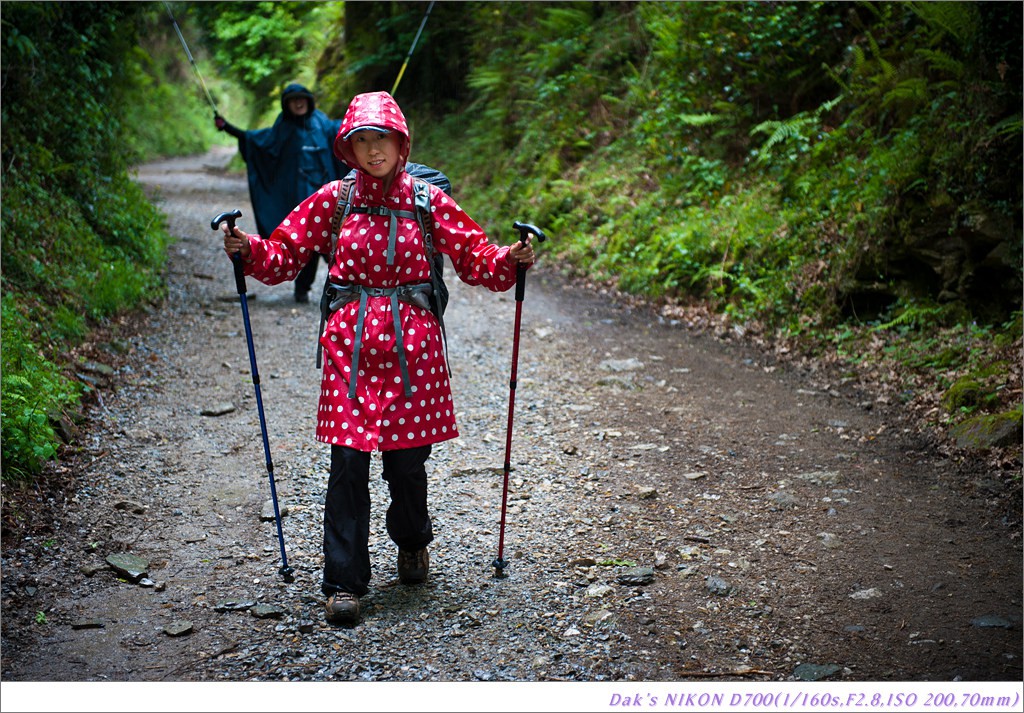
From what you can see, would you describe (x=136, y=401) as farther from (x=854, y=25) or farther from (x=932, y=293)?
(x=854, y=25)

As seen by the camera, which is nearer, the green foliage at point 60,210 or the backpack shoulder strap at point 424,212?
the backpack shoulder strap at point 424,212

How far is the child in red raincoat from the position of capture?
3896 millimetres

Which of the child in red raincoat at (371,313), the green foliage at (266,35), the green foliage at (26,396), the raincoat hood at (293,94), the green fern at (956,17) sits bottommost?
the green foliage at (26,396)

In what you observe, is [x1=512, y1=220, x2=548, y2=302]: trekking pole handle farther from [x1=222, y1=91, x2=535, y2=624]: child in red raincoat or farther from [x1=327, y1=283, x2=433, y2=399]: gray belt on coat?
[x1=327, y1=283, x2=433, y2=399]: gray belt on coat

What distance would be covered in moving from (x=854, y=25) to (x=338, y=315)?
28.0 ft

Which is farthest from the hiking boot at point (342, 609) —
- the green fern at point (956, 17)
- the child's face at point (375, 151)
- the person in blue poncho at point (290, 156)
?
the green fern at point (956, 17)

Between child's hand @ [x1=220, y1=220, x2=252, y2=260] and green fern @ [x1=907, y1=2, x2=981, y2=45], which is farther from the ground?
green fern @ [x1=907, y1=2, x2=981, y2=45]

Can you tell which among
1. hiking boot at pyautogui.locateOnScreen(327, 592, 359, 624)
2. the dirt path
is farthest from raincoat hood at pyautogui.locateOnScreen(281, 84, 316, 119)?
hiking boot at pyautogui.locateOnScreen(327, 592, 359, 624)

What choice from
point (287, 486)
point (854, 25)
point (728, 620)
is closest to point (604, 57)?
point (854, 25)

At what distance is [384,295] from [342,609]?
141 centimetres

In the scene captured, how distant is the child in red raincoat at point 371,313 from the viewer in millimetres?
3896

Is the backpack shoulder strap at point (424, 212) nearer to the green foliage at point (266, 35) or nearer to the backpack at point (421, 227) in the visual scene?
the backpack at point (421, 227)

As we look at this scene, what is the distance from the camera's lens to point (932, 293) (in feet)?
24.4

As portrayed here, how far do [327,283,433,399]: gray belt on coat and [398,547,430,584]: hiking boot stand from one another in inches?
33.2
